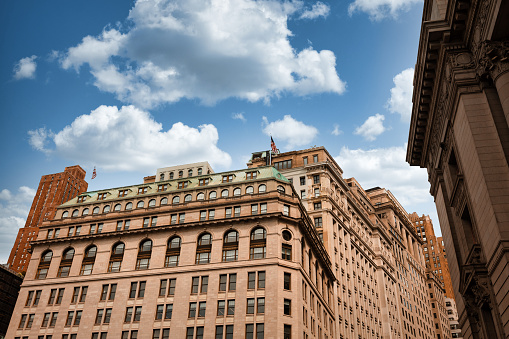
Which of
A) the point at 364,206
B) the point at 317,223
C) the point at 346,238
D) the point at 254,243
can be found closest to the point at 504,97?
the point at 254,243

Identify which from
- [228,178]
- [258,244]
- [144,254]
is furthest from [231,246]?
[228,178]

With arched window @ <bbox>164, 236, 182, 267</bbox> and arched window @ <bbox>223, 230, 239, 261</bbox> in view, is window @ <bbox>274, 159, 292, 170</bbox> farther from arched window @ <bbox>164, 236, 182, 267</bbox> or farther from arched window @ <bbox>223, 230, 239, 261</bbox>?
arched window @ <bbox>164, 236, 182, 267</bbox>

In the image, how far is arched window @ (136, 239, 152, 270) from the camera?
64.9 meters

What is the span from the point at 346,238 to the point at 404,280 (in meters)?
40.1

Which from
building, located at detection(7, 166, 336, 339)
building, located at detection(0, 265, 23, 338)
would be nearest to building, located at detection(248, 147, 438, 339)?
building, located at detection(7, 166, 336, 339)

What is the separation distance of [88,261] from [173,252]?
536 inches

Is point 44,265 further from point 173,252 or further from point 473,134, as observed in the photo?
point 473,134

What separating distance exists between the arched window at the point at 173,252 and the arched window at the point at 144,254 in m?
2.86

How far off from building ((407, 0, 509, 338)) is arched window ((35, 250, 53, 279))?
186 feet

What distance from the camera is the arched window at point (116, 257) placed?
6602 centimetres

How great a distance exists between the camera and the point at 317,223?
86.8 meters

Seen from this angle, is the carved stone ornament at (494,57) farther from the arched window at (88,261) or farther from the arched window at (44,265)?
the arched window at (44,265)

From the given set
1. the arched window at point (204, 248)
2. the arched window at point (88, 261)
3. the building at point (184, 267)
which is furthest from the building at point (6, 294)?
the arched window at point (204, 248)

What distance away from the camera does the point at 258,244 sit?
202ft
